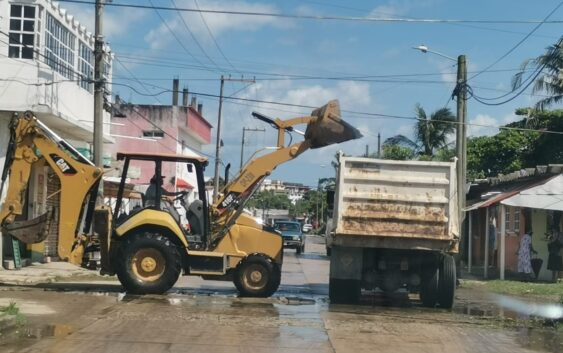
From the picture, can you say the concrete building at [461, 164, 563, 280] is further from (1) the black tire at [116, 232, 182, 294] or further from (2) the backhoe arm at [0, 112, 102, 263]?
(2) the backhoe arm at [0, 112, 102, 263]

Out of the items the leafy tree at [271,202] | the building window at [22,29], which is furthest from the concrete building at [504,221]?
the leafy tree at [271,202]

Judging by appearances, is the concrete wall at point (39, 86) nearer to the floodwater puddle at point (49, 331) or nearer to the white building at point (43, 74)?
the white building at point (43, 74)

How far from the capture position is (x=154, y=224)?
1411 centimetres

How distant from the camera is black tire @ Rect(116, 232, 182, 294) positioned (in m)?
14.0

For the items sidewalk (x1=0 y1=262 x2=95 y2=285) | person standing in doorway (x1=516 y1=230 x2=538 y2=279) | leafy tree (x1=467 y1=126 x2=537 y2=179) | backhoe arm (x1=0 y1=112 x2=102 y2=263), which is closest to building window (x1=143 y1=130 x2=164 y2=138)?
leafy tree (x1=467 y1=126 x2=537 y2=179)

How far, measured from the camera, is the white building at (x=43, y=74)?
19.1m

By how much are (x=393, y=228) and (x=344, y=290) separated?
1.68 meters

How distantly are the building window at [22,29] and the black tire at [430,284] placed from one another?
13641 mm


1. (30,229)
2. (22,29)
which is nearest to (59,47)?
(22,29)

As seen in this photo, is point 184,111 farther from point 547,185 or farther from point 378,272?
point 378,272

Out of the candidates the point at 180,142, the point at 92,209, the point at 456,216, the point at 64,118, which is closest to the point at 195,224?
the point at 92,209

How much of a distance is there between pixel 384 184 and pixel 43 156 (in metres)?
6.92

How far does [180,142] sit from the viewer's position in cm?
5253

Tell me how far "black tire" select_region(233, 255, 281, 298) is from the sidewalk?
5346 millimetres
